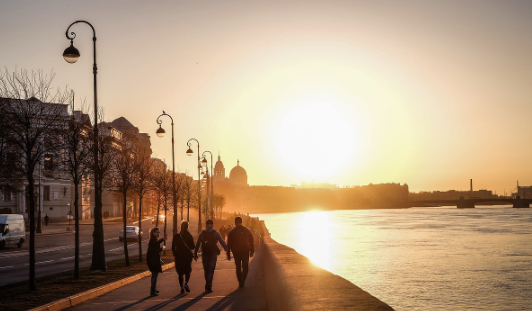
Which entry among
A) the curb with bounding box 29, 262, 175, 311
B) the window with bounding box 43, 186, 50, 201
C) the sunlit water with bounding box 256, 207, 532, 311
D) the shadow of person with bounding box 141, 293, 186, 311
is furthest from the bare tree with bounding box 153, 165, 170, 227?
the window with bounding box 43, 186, 50, 201

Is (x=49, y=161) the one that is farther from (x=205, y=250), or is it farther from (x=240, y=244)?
(x=240, y=244)

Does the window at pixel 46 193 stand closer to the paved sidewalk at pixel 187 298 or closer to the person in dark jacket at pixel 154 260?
the paved sidewalk at pixel 187 298

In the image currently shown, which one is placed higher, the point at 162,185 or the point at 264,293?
the point at 162,185

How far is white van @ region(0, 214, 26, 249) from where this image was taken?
1721 inches

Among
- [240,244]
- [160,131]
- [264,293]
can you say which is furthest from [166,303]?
[160,131]

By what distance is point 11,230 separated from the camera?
147 ft

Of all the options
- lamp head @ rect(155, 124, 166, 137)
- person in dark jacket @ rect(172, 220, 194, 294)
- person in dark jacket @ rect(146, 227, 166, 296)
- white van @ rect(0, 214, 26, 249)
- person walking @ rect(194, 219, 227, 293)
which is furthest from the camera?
white van @ rect(0, 214, 26, 249)

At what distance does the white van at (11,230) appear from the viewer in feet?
143

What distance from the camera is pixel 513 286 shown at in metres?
43.7

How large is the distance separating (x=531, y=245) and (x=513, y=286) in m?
34.8

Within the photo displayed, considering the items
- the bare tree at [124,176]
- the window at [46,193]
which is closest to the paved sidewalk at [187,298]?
the bare tree at [124,176]

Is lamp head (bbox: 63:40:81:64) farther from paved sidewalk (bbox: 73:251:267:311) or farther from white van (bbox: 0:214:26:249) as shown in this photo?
white van (bbox: 0:214:26:249)

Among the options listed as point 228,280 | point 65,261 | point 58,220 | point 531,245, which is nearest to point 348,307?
point 228,280

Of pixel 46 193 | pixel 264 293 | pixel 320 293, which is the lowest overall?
pixel 264 293
